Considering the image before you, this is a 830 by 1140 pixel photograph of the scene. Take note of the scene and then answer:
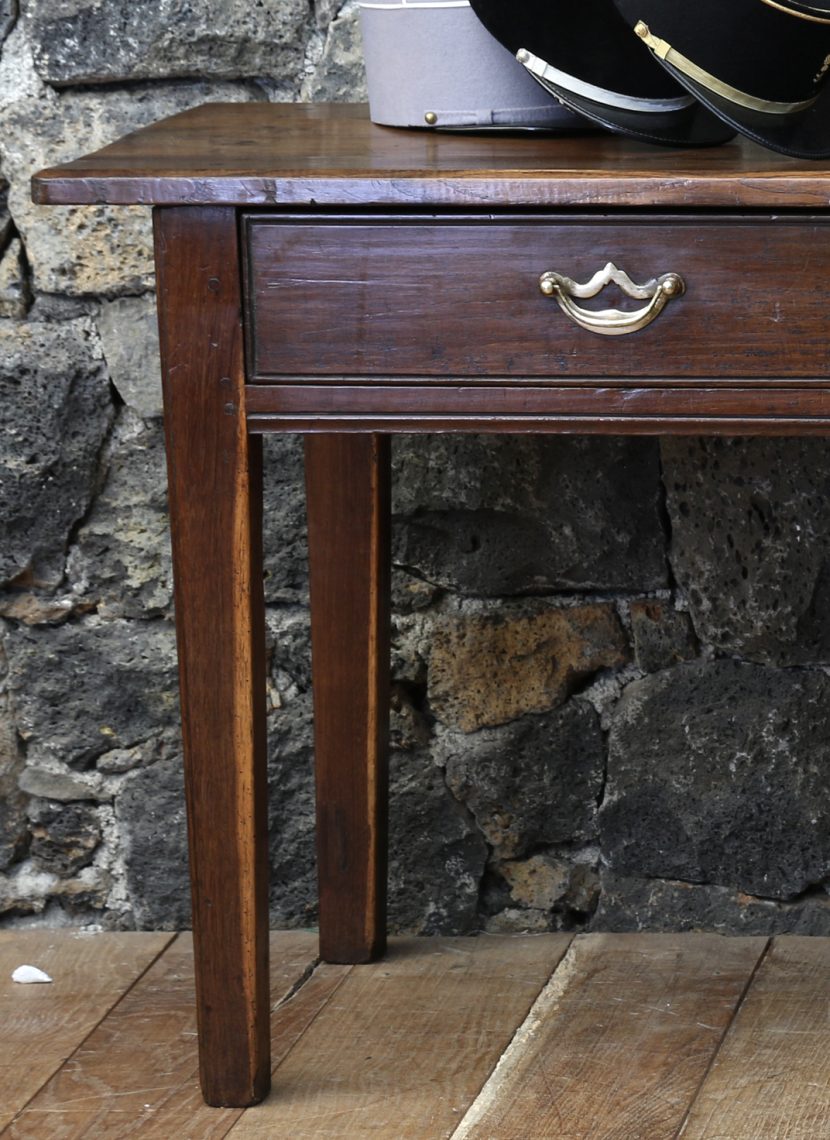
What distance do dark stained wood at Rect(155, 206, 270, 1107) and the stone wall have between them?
38 centimetres

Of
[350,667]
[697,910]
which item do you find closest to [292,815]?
[350,667]

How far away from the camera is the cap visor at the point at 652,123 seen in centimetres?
94

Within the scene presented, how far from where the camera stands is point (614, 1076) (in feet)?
3.84

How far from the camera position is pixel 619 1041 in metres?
1.22

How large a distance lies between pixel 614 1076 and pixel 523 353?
668 millimetres

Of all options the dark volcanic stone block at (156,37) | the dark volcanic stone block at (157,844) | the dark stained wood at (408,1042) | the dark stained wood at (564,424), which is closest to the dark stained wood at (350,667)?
the dark stained wood at (408,1042)

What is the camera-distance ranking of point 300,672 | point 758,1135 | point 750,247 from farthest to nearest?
1. point 300,672
2. point 758,1135
3. point 750,247

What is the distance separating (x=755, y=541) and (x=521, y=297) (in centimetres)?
54

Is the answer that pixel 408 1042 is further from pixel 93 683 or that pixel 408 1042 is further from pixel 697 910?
pixel 93 683

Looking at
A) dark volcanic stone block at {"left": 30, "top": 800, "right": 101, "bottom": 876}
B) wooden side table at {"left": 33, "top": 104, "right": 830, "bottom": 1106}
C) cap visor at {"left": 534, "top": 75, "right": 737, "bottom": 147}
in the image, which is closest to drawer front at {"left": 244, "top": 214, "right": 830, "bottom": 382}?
wooden side table at {"left": 33, "top": 104, "right": 830, "bottom": 1106}

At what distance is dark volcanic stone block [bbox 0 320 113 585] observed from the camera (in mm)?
1347

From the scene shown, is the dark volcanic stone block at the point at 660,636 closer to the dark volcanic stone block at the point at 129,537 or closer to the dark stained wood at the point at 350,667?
the dark stained wood at the point at 350,667

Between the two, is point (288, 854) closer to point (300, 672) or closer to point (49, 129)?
point (300, 672)

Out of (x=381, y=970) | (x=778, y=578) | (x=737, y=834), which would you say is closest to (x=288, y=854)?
(x=381, y=970)
